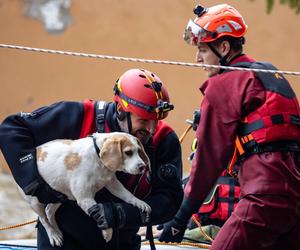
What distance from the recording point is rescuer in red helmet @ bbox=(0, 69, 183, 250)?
150 inches

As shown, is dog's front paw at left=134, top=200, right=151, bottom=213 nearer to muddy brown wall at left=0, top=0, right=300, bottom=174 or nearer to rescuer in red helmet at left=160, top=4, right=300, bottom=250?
rescuer in red helmet at left=160, top=4, right=300, bottom=250

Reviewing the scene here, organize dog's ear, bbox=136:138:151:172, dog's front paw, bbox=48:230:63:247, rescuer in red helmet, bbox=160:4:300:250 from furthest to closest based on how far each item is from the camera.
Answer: dog's front paw, bbox=48:230:63:247 < dog's ear, bbox=136:138:151:172 < rescuer in red helmet, bbox=160:4:300:250

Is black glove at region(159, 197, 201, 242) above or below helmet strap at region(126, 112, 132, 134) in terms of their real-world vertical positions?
below

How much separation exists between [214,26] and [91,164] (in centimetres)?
78

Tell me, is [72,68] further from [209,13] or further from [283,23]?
[209,13]

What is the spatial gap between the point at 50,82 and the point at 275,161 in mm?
8288

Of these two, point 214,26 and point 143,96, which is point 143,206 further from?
point 214,26

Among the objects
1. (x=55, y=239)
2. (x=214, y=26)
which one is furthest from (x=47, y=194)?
A: (x=214, y=26)

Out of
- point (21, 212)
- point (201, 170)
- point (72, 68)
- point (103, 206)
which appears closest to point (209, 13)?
point (201, 170)

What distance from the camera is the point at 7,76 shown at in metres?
11.8

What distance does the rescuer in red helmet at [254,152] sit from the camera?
140 inches

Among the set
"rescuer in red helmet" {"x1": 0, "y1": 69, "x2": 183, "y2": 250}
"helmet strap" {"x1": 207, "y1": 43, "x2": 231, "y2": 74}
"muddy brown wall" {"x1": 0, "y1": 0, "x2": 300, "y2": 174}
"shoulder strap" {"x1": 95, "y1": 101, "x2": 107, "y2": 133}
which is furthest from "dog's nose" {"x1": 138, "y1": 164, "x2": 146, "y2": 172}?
"muddy brown wall" {"x1": 0, "y1": 0, "x2": 300, "y2": 174}

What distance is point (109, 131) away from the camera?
386cm

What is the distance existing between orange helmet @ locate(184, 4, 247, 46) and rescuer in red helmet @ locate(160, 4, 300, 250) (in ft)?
→ 0.61
